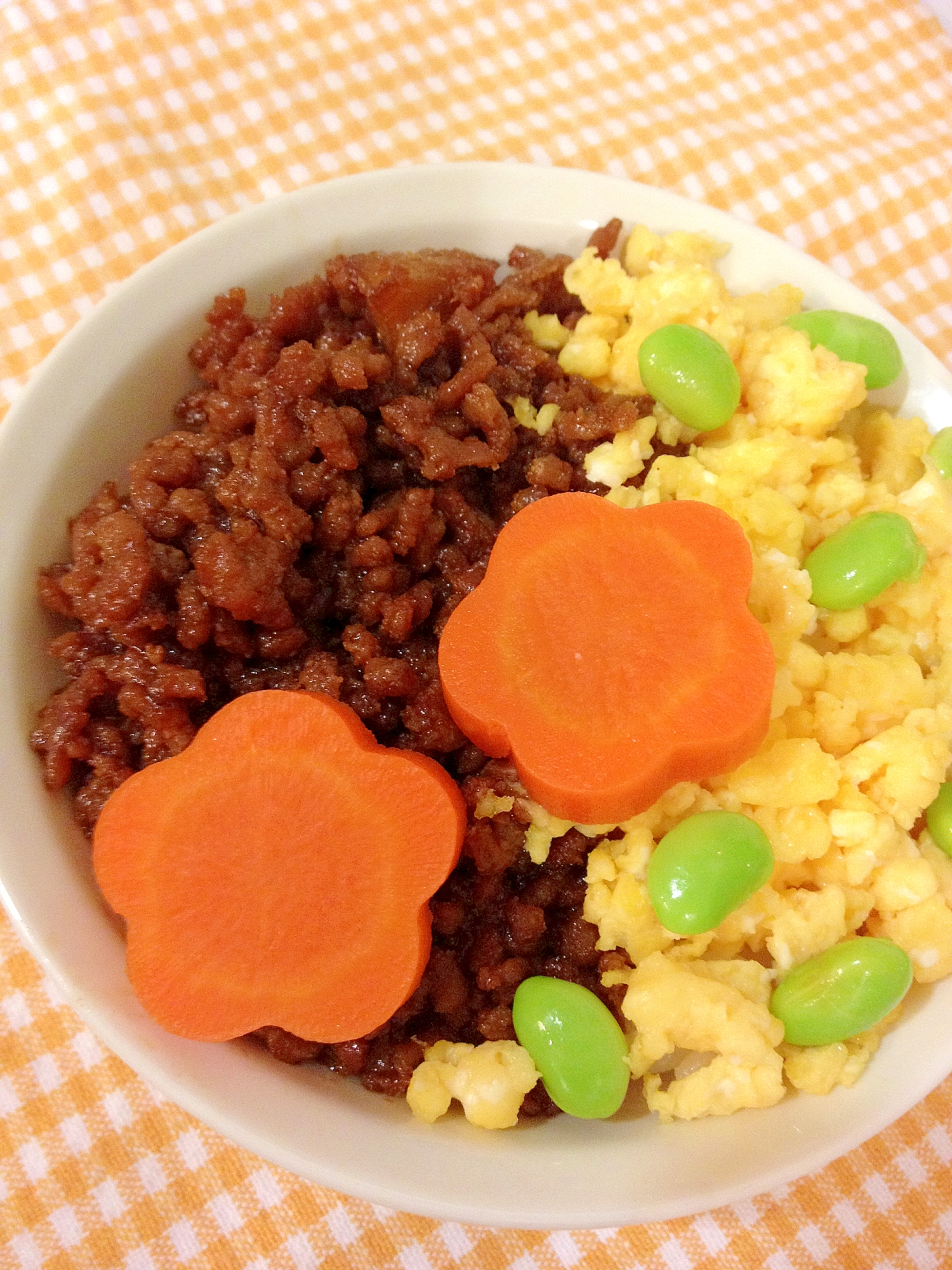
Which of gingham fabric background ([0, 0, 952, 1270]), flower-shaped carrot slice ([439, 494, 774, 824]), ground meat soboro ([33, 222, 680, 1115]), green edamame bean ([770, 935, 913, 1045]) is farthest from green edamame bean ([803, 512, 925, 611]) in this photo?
gingham fabric background ([0, 0, 952, 1270])

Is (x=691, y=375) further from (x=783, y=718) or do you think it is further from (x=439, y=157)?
(x=439, y=157)

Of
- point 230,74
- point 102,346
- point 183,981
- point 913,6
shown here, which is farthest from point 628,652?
point 913,6

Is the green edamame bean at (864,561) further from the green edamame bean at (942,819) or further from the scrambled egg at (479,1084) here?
the scrambled egg at (479,1084)

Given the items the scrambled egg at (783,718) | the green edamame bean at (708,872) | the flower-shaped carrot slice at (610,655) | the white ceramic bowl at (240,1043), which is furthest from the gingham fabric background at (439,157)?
the flower-shaped carrot slice at (610,655)

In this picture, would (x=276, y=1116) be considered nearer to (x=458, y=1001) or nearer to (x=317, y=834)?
(x=458, y=1001)

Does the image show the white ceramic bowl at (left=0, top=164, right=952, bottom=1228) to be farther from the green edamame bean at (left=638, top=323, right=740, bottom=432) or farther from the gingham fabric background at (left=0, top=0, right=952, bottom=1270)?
the green edamame bean at (left=638, top=323, right=740, bottom=432)

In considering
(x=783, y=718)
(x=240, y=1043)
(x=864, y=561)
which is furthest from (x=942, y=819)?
(x=240, y=1043)

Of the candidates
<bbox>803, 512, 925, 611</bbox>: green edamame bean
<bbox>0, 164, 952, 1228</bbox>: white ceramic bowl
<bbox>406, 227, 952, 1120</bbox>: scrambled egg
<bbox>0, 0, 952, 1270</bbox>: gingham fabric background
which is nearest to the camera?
<bbox>0, 164, 952, 1228</bbox>: white ceramic bowl
